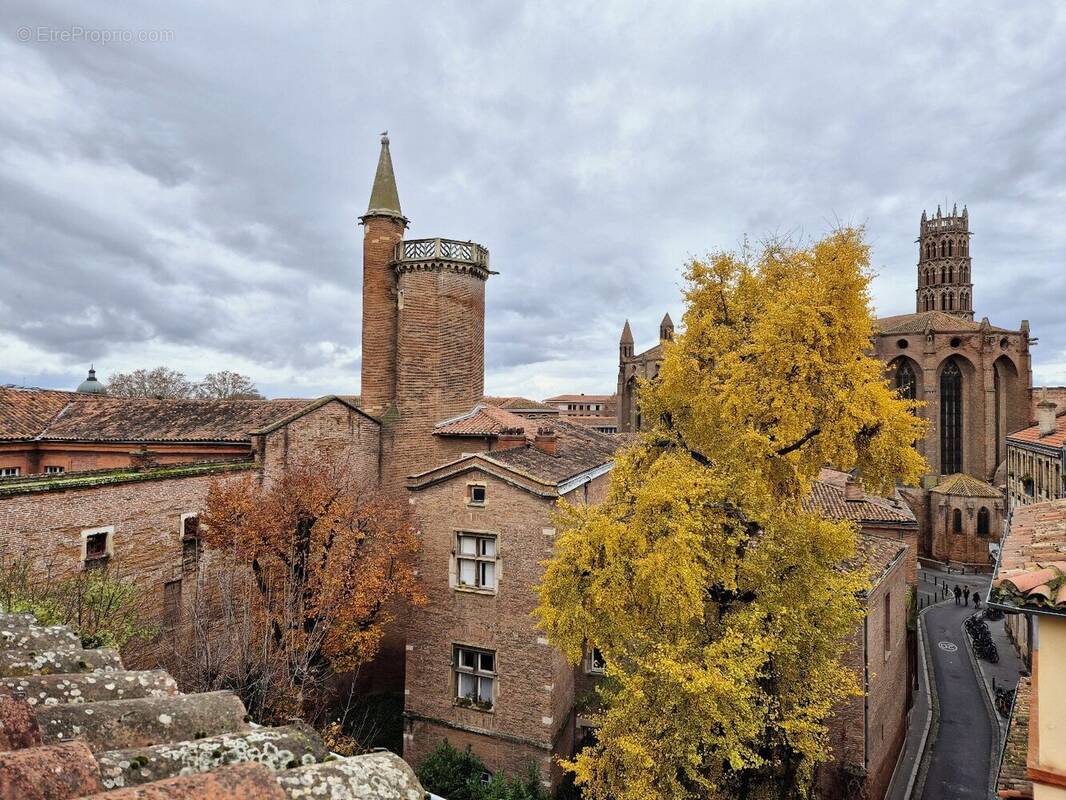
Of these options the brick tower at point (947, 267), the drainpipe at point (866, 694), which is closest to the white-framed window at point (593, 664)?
the drainpipe at point (866, 694)

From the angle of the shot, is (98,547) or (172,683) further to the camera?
(98,547)

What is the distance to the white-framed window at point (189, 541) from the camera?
1703 centimetres

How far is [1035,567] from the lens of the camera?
5402 mm

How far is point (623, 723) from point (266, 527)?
10.7 m

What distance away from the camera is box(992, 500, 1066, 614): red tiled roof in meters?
4.66

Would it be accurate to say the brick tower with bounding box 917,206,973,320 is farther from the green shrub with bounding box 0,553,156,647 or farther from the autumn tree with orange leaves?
the green shrub with bounding box 0,553,156,647

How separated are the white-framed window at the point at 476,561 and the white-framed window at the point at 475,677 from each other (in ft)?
6.53

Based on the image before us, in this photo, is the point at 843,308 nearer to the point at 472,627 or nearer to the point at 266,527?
the point at 472,627

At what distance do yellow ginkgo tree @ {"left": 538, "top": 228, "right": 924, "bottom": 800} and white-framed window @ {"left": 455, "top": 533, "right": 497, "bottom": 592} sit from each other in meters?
5.87

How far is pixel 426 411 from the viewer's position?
25.0 metres

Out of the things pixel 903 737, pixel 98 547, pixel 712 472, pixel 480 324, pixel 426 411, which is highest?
pixel 480 324

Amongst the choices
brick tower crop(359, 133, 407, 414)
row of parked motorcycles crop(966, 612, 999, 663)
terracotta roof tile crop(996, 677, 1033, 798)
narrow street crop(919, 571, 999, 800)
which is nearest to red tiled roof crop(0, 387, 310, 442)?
brick tower crop(359, 133, 407, 414)

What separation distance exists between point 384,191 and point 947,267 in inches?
3542

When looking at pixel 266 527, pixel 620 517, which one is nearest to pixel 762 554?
pixel 620 517
